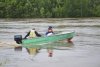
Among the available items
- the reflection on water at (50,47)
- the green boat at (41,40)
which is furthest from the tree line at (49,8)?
the green boat at (41,40)

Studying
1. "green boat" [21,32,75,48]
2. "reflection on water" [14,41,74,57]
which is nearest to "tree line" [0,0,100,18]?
"reflection on water" [14,41,74,57]

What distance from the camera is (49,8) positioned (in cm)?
11231

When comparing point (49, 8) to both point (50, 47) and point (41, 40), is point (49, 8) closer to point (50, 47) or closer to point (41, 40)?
point (41, 40)

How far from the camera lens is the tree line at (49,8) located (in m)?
107

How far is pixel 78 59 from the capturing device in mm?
25750

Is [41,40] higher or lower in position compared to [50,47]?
higher

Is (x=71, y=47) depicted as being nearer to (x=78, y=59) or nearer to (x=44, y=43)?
(x=44, y=43)

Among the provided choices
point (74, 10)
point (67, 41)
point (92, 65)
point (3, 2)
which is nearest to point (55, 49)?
point (67, 41)

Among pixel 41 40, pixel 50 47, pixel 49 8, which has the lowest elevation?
pixel 49 8

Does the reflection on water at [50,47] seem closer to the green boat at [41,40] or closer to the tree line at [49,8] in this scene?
the green boat at [41,40]

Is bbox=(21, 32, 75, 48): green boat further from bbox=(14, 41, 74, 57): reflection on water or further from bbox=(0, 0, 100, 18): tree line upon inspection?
bbox=(0, 0, 100, 18): tree line

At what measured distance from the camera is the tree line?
107m

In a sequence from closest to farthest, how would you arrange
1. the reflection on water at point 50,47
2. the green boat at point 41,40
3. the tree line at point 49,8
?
the reflection on water at point 50,47
the green boat at point 41,40
the tree line at point 49,8

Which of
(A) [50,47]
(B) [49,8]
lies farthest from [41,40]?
(B) [49,8]
